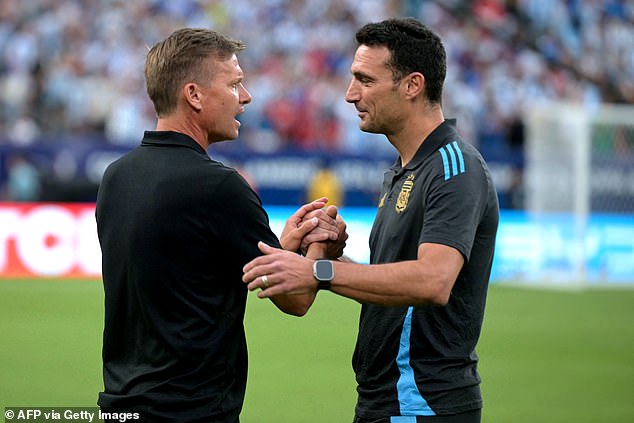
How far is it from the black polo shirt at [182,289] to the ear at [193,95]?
216mm

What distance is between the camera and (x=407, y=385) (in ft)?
13.4

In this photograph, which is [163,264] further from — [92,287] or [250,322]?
[92,287]

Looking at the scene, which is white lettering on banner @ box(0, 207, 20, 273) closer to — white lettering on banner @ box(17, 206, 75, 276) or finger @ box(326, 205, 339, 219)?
white lettering on banner @ box(17, 206, 75, 276)

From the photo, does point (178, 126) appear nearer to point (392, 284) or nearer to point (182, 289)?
point (182, 289)

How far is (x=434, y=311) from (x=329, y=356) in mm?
7311

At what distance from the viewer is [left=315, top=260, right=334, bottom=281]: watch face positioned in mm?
3826

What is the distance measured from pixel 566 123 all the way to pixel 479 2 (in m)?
9.07

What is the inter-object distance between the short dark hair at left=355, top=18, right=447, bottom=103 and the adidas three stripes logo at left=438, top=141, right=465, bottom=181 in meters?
0.31

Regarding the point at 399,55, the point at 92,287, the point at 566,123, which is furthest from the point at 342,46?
the point at 399,55

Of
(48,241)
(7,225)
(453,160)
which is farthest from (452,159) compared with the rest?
(48,241)

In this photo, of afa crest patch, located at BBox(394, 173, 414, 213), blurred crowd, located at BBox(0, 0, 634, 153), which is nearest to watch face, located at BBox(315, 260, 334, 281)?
afa crest patch, located at BBox(394, 173, 414, 213)

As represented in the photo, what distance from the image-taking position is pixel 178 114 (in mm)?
3953

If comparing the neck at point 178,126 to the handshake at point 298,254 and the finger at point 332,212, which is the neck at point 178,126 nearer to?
the handshake at point 298,254

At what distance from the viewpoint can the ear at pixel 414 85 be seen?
4301 mm
